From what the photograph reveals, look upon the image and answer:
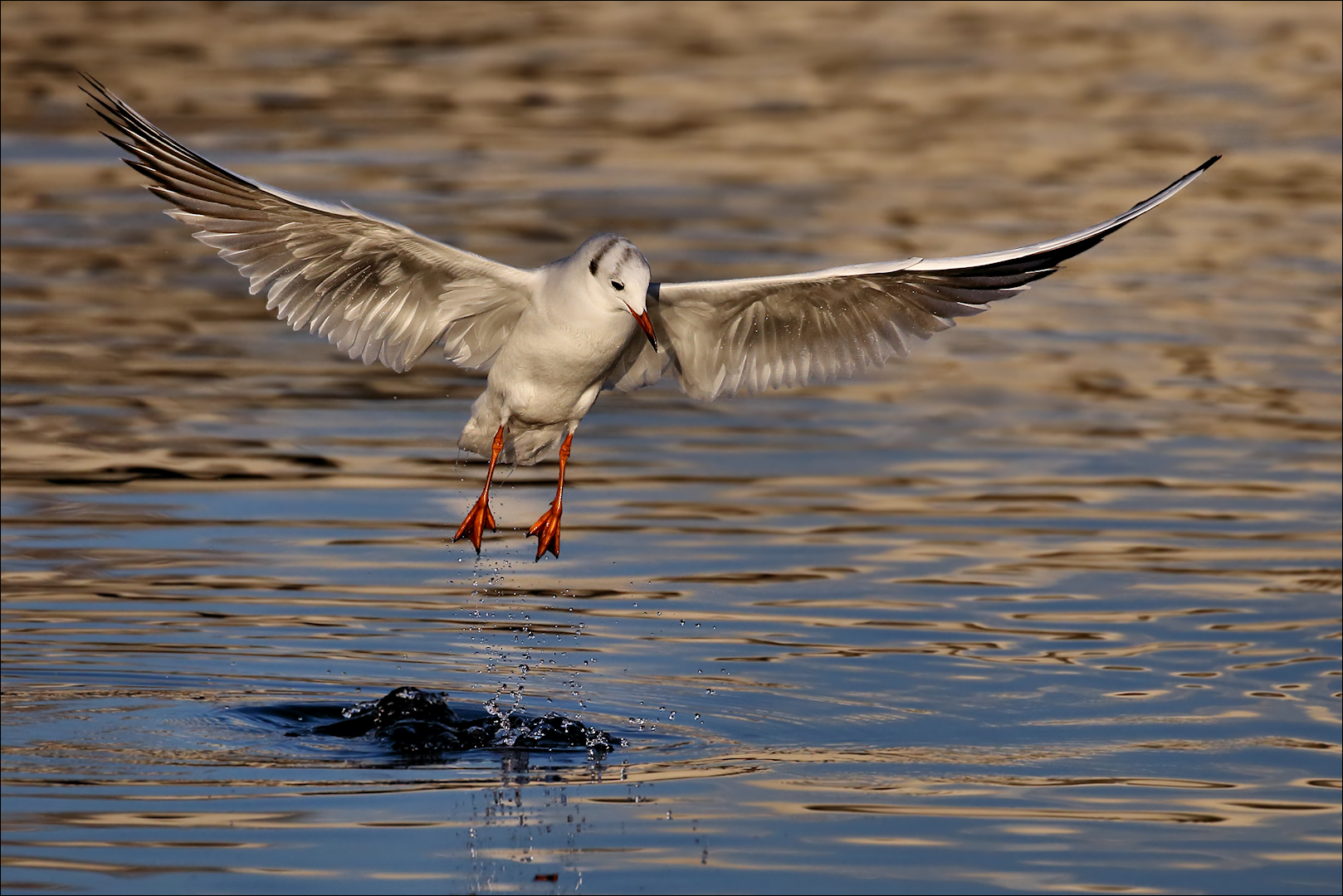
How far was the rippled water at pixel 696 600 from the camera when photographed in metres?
8.09

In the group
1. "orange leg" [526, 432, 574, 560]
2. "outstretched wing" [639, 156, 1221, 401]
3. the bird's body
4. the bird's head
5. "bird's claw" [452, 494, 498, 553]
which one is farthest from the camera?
"orange leg" [526, 432, 574, 560]

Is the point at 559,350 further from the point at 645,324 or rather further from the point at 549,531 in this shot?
the point at 549,531

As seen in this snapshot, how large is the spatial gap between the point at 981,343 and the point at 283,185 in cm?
623

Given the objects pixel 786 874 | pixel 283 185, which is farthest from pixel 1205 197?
pixel 786 874

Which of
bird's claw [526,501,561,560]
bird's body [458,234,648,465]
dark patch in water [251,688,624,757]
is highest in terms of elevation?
bird's body [458,234,648,465]

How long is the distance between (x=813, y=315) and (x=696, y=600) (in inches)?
67.1

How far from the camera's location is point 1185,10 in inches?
1043

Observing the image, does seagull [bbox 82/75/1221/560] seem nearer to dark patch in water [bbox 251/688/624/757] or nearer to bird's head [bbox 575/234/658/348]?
bird's head [bbox 575/234/658/348]

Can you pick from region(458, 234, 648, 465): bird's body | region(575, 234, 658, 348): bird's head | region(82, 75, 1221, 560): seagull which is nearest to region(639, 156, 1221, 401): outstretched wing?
region(82, 75, 1221, 560): seagull

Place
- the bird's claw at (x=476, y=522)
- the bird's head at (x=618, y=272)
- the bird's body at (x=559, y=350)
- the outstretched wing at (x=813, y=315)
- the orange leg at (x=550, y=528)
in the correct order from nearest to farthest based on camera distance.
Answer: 1. the bird's head at (x=618, y=272)
2. the bird's body at (x=559, y=350)
3. the outstretched wing at (x=813, y=315)
4. the bird's claw at (x=476, y=522)
5. the orange leg at (x=550, y=528)

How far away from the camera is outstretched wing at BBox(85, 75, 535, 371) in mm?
9094

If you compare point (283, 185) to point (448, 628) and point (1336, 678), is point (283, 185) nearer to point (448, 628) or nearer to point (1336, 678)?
point (448, 628)

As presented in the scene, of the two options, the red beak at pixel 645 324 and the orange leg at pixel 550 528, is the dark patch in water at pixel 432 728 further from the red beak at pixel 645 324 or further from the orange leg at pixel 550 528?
the red beak at pixel 645 324

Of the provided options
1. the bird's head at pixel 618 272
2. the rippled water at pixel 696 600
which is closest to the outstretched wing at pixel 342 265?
the bird's head at pixel 618 272
